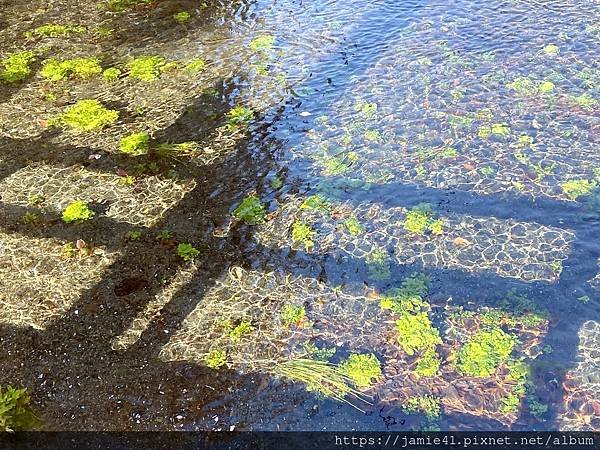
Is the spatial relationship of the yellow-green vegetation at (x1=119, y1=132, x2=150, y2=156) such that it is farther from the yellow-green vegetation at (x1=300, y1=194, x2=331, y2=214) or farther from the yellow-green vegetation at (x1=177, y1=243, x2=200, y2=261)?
the yellow-green vegetation at (x1=300, y1=194, x2=331, y2=214)

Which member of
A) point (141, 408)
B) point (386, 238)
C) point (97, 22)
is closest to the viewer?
point (141, 408)

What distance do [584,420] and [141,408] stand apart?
360cm

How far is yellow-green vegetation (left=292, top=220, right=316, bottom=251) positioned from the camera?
5994mm

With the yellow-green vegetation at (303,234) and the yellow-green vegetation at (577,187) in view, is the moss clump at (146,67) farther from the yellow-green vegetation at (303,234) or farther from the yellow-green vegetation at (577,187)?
the yellow-green vegetation at (577,187)

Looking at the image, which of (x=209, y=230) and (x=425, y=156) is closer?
(x=209, y=230)

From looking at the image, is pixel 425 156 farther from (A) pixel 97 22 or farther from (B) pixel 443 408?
(A) pixel 97 22

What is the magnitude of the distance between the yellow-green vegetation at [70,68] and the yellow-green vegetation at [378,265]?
6.17 m

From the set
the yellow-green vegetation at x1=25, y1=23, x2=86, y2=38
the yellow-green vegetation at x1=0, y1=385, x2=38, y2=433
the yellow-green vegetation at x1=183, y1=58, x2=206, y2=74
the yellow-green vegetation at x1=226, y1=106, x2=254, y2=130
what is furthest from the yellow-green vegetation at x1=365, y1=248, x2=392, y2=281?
the yellow-green vegetation at x1=25, y1=23, x2=86, y2=38

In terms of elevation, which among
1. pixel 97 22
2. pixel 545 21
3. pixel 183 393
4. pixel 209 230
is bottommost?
pixel 183 393

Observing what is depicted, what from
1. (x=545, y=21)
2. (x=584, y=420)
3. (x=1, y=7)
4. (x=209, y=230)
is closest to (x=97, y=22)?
(x=1, y=7)

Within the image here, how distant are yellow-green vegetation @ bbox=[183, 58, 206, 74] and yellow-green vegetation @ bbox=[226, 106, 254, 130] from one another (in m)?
1.48

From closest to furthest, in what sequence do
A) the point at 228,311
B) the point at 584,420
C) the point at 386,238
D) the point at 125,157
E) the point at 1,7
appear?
the point at 584,420, the point at 228,311, the point at 386,238, the point at 125,157, the point at 1,7

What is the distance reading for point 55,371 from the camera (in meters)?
4.93

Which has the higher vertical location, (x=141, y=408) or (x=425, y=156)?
(x=425, y=156)
